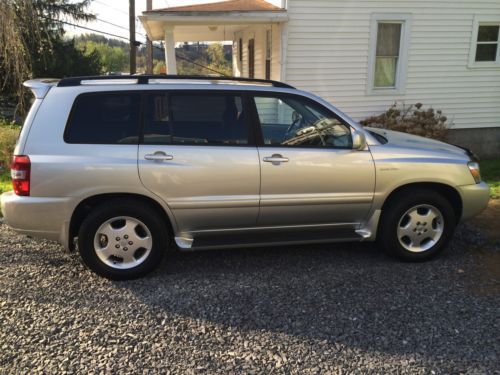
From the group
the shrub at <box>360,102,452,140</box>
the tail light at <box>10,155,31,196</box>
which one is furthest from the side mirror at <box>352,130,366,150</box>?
the shrub at <box>360,102,452,140</box>

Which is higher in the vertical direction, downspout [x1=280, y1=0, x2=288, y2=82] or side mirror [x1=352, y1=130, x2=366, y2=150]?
downspout [x1=280, y1=0, x2=288, y2=82]

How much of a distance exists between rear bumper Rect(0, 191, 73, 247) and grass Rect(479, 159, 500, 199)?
5871mm

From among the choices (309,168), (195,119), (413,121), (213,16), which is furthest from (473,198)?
(213,16)

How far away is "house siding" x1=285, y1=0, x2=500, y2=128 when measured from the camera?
31.9 feet

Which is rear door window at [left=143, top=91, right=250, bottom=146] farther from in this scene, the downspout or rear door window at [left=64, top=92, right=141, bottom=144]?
the downspout

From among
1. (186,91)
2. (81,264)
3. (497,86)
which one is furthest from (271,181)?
(497,86)

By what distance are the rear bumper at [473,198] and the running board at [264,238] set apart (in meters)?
1.11

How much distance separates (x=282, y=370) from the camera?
2936 mm

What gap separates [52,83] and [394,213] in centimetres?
335

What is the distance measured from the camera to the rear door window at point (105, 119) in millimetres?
3932

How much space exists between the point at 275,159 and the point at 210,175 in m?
0.60

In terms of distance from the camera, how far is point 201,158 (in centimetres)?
402

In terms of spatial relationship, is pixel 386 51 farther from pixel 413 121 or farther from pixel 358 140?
pixel 358 140

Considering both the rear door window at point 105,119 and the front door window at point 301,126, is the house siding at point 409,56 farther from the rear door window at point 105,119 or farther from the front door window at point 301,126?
the rear door window at point 105,119
